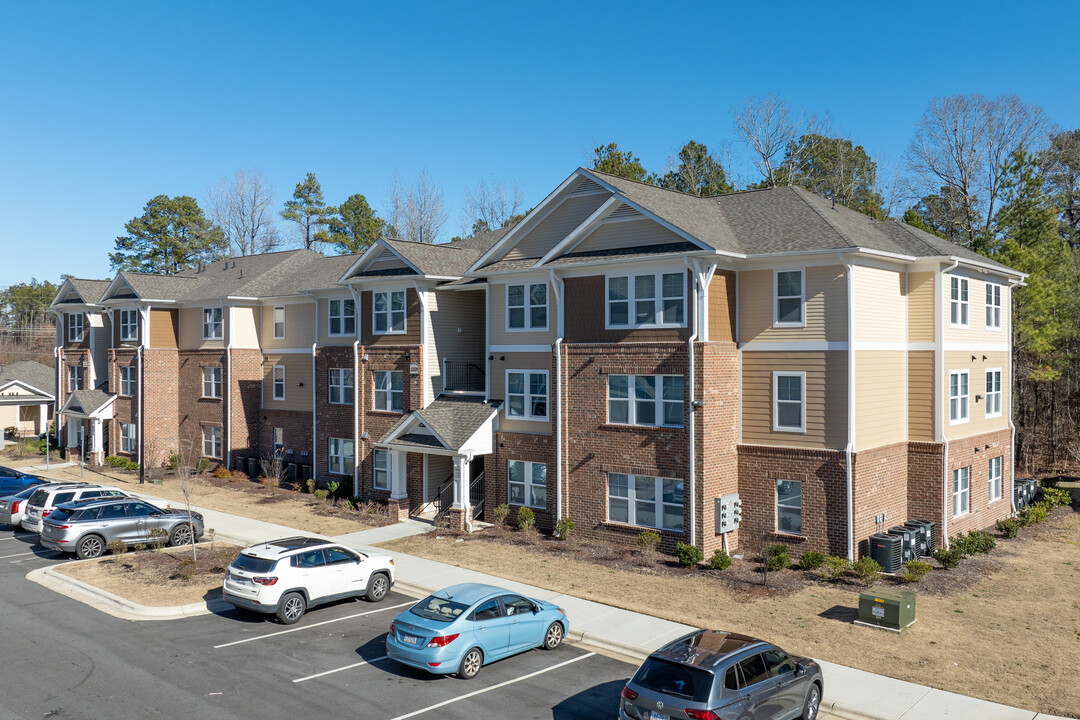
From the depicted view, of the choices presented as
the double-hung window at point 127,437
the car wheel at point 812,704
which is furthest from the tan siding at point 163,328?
the car wheel at point 812,704

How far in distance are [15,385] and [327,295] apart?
3204 centimetres

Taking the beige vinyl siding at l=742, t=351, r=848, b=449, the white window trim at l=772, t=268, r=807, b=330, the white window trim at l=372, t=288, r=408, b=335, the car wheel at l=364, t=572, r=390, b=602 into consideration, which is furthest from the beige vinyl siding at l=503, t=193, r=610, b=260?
the car wheel at l=364, t=572, r=390, b=602

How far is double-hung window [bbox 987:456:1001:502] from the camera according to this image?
28.3 metres

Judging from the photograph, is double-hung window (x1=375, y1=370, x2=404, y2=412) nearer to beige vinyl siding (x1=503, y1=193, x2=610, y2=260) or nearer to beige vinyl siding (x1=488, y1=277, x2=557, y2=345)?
beige vinyl siding (x1=488, y1=277, x2=557, y2=345)

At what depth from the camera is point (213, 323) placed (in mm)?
40406

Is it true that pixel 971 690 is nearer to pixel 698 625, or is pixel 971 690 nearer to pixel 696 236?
pixel 698 625

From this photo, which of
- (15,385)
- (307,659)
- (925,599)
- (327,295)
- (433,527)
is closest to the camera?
(307,659)

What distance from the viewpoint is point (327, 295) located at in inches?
1359

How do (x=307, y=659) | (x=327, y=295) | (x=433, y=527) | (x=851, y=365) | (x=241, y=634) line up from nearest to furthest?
1. (x=307, y=659)
2. (x=241, y=634)
3. (x=851, y=365)
4. (x=433, y=527)
5. (x=327, y=295)

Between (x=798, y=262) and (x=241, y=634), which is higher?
(x=798, y=262)

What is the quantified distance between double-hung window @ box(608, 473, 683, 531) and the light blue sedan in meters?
8.39

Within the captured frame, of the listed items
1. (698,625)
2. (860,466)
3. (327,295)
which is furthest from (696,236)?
(327,295)

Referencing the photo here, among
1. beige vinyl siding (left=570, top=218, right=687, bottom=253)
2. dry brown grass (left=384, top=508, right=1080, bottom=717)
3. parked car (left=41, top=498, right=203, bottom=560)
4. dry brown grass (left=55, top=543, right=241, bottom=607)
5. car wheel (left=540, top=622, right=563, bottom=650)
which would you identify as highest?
beige vinyl siding (left=570, top=218, right=687, bottom=253)

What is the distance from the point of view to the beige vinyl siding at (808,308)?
22.2 metres
